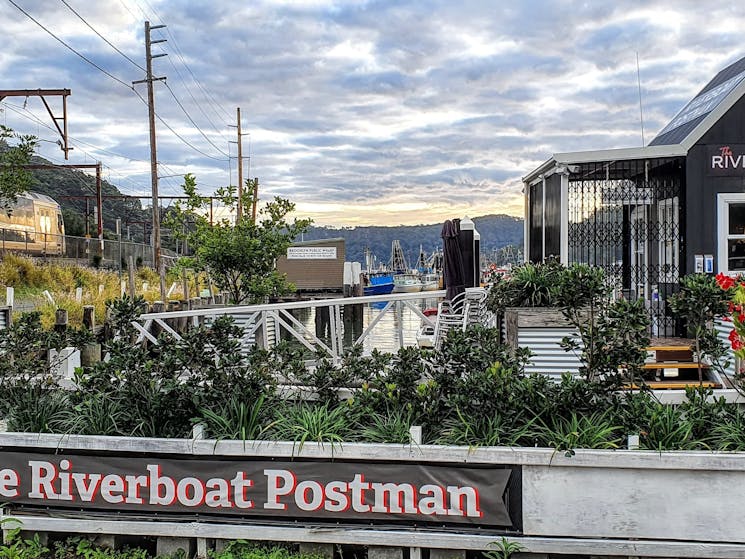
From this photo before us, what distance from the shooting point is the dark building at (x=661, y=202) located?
843cm

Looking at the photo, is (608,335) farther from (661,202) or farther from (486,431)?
(661,202)

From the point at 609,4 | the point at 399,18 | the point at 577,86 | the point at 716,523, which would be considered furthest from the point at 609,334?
the point at 577,86

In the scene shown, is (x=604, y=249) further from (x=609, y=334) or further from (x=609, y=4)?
(x=609, y=334)

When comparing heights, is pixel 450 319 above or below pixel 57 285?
below

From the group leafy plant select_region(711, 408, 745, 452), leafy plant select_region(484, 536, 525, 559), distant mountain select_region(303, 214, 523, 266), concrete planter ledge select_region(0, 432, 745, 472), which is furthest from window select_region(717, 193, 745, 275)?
distant mountain select_region(303, 214, 523, 266)

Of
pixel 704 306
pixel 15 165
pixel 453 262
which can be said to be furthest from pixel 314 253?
pixel 704 306

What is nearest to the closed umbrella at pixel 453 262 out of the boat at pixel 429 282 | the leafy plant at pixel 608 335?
the leafy plant at pixel 608 335

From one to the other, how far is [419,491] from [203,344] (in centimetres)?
179

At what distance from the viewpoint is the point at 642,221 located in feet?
32.9

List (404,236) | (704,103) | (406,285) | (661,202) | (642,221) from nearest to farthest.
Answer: (661,202), (704,103), (642,221), (406,285), (404,236)

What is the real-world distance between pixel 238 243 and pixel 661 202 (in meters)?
6.84

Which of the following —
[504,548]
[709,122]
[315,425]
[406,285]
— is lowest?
[504,548]

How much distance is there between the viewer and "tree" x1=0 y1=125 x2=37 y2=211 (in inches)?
582

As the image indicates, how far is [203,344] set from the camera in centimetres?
468
